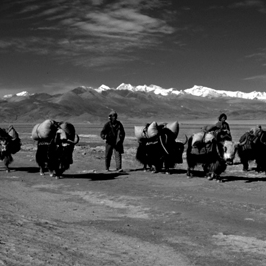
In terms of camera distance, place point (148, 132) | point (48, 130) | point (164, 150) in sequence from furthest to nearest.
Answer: point (148, 132) < point (164, 150) < point (48, 130)

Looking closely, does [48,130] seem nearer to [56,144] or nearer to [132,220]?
[56,144]

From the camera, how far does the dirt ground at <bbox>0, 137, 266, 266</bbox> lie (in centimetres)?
458

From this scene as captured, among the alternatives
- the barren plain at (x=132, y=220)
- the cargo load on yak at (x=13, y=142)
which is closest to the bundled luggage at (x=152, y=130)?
the barren plain at (x=132, y=220)

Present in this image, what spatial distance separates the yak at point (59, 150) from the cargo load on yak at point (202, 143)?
3.00m

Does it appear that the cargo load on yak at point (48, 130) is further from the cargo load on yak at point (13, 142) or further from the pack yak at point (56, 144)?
the cargo load on yak at point (13, 142)

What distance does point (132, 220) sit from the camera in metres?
6.65

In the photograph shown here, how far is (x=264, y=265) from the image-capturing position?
4461mm

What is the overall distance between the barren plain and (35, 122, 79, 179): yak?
406 mm

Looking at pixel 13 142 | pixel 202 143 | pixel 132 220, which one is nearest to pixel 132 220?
pixel 132 220

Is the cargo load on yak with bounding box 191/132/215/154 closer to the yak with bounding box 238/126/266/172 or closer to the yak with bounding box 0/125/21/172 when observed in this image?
the yak with bounding box 238/126/266/172

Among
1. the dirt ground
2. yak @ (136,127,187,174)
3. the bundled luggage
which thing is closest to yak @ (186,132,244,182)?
the dirt ground

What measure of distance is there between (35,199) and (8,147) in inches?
165

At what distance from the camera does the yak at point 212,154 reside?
9.80m

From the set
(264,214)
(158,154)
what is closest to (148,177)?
(158,154)
